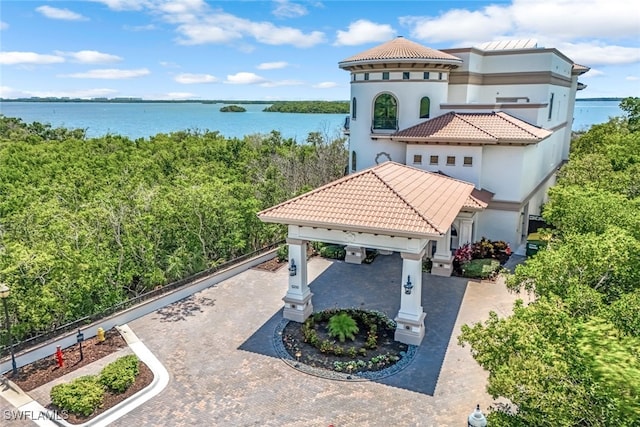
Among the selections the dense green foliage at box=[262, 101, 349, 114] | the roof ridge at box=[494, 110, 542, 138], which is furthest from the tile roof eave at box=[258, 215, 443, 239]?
the dense green foliage at box=[262, 101, 349, 114]

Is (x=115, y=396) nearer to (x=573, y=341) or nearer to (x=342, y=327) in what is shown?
(x=342, y=327)

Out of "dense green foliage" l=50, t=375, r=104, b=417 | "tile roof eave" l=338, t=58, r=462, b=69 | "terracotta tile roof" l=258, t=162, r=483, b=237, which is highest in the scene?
"tile roof eave" l=338, t=58, r=462, b=69

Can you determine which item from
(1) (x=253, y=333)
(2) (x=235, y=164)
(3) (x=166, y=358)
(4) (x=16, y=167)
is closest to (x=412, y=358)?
(1) (x=253, y=333)

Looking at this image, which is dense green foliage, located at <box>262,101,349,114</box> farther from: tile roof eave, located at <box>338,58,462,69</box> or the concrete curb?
the concrete curb

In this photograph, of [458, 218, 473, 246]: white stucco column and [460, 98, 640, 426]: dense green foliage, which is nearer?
[460, 98, 640, 426]: dense green foliage

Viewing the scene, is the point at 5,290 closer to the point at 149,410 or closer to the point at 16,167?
the point at 149,410

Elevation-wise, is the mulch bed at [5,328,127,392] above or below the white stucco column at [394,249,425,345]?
below

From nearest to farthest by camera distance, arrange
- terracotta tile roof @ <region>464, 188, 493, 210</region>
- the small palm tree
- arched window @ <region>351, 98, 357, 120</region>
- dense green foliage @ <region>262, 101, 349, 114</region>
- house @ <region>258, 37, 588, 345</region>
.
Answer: house @ <region>258, 37, 588, 345</region> → the small palm tree → terracotta tile roof @ <region>464, 188, 493, 210</region> → arched window @ <region>351, 98, 357, 120</region> → dense green foliage @ <region>262, 101, 349, 114</region>
